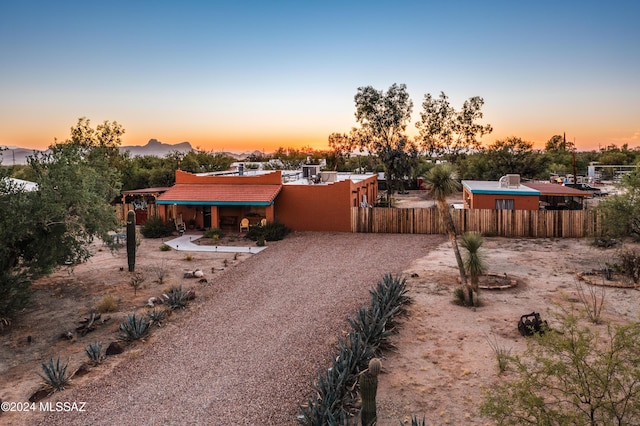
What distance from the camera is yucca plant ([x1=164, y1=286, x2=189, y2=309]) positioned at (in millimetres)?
12844

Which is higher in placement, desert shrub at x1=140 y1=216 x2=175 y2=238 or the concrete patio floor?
desert shrub at x1=140 y1=216 x2=175 y2=238

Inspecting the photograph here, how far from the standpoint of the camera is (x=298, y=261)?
18.6m

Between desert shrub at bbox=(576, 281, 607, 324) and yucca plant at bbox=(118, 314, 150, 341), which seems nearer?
yucca plant at bbox=(118, 314, 150, 341)

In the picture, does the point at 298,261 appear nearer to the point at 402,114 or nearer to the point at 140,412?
the point at 140,412

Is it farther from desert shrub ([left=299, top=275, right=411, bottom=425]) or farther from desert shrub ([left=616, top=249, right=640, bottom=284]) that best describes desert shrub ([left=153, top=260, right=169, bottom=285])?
desert shrub ([left=616, top=249, right=640, bottom=284])

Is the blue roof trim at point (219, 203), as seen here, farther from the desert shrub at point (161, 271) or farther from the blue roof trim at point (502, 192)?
the blue roof trim at point (502, 192)

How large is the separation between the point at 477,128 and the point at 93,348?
6122 centimetres

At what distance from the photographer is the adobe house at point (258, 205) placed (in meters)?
25.0

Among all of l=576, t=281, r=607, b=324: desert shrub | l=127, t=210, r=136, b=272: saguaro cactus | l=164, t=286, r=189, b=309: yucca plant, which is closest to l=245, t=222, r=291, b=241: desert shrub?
l=127, t=210, r=136, b=272: saguaro cactus

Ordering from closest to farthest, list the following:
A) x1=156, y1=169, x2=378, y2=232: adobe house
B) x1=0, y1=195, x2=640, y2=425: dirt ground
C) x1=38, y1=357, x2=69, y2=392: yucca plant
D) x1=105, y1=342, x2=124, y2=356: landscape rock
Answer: x1=0, y1=195, x2=640, y2=425: dirt ground → x1=38, y1=357, x2=69, y2=392: yucca plant → x1=105, y1=342, x2=124, y2=356: landscape rock → x1=156, y1=169, x2=378, y2=232: adobe house

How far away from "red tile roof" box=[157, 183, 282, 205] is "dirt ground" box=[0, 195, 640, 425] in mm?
4739

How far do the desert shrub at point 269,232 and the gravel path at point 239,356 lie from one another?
19.7 ft

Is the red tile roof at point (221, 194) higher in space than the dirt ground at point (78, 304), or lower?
higher

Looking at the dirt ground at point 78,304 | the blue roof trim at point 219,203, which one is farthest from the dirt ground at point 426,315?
the blue roof trim at point 219,203
